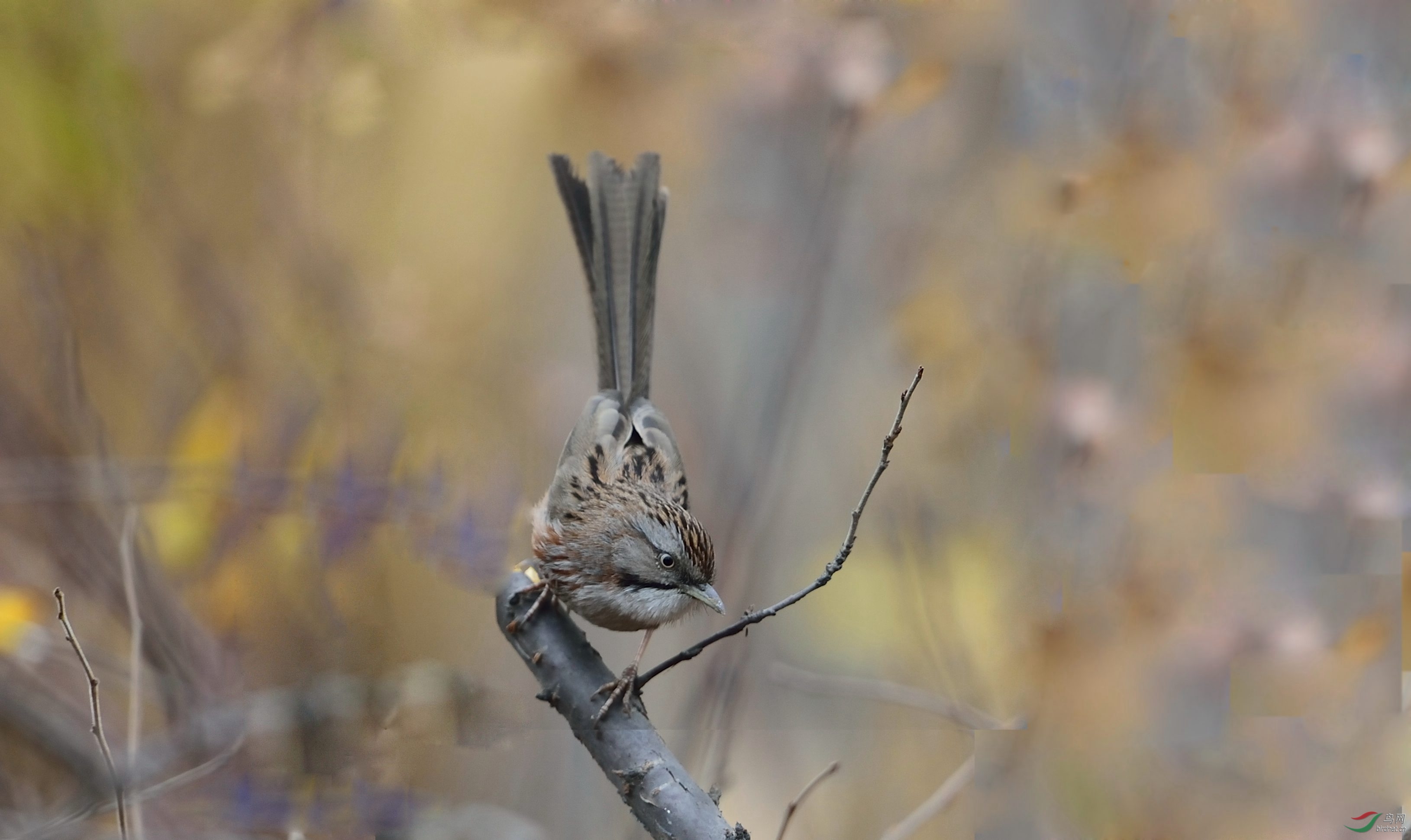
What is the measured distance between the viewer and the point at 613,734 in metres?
2.06

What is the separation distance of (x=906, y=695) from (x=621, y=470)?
5.02 feet

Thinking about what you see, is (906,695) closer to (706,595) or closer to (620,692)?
(706,595)

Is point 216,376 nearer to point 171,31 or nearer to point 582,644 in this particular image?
point 171,31

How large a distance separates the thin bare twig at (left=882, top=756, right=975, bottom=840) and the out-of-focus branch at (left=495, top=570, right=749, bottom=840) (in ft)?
2.82

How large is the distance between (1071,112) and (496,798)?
3745 mm

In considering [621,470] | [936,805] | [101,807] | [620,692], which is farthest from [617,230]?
[101,807]

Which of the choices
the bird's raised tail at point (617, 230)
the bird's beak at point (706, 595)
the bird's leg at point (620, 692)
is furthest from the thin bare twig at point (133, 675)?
the bird's raised tail at point (617, 230)

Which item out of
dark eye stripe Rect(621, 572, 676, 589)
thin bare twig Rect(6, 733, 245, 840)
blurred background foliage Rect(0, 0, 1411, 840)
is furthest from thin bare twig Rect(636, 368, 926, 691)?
blurred background foliage Rect(0, 0, 1411, 840)

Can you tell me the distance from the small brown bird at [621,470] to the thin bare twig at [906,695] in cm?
74

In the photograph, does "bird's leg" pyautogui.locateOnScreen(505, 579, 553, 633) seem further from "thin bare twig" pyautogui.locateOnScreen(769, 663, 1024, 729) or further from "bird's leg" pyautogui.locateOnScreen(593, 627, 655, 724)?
"thin bare twig" pyautogui.locateOnScreen(769, 663, 1024, 729)

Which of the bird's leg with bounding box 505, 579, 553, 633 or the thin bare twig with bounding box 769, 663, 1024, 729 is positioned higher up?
the bird's leg with bounding box 505, 579, 553, 633

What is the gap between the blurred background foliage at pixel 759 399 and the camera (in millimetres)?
3381

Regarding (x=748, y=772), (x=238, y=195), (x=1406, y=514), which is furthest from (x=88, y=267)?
(x=1406, y=514)

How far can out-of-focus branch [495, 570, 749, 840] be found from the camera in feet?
6.08
